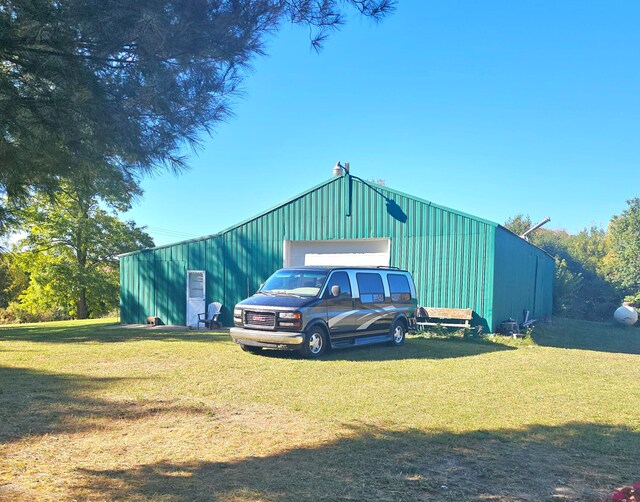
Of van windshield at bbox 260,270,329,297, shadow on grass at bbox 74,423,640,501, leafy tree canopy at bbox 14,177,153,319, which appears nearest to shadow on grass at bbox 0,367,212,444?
shadow on grass at bbox 74,423,640,501

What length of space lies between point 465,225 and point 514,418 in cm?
969

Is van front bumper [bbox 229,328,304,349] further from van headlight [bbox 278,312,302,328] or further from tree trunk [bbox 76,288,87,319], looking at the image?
tree trunk [bbox 76,288,87,319]

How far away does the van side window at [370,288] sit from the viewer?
39.2 feet

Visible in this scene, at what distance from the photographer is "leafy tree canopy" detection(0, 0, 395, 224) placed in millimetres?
4797

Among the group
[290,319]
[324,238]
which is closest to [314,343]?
[290,319]

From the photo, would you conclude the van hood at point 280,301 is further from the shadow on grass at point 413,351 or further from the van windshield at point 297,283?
the shadow on grass at point 413,351

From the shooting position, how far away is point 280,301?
1059cm

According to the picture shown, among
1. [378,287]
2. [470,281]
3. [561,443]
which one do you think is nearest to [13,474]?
[561,443]

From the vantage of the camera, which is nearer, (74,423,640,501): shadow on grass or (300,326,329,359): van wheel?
(74,423,640,501): shadow on grass

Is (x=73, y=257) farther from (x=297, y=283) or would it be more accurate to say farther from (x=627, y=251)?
(x=627, y=251)

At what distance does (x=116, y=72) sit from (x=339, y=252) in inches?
507

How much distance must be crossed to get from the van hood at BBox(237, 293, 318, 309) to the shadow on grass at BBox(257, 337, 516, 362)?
1177mm

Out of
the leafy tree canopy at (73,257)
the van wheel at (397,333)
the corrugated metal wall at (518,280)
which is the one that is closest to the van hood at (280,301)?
the van wheel at (397,333)

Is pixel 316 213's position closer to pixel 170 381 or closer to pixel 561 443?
pixel 170 381
